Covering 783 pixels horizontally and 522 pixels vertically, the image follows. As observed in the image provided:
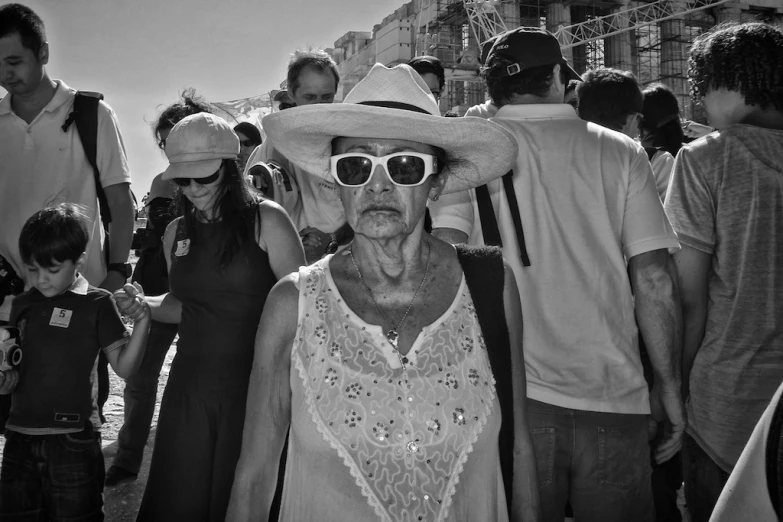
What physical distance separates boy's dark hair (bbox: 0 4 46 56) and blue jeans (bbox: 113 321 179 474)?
72.7 inches

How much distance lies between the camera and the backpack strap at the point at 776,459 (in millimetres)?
974

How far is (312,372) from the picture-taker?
6.12 ft

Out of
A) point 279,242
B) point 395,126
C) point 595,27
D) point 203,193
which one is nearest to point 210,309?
point 279,242

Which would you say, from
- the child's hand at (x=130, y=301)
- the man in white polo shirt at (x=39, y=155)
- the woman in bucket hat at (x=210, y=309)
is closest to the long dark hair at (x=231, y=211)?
the woman in bucket hat at (x=210, y=309)

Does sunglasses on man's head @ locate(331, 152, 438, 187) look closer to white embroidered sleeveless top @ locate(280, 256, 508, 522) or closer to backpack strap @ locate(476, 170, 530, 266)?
white embroidered sleeveless top @ locate(280, 256, 508, 522)

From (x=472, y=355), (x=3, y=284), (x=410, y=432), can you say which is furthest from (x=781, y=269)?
(x=3, y=284)

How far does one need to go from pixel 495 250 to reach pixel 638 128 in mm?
2522

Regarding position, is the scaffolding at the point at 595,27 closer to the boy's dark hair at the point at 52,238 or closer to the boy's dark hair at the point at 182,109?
the boy's dark hair at the point at 182,109

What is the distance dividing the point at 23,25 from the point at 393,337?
3.08m

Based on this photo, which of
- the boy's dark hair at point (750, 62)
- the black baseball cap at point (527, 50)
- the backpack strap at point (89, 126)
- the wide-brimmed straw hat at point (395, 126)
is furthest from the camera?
the backpack strap at point (89, 126)

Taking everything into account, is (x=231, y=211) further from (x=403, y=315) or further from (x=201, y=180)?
(x=403, y=315)

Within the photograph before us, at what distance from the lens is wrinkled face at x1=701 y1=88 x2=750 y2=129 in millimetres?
2664

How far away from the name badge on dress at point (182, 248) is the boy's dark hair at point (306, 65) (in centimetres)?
175

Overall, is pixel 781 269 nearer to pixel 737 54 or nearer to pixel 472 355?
pixel 737 54
